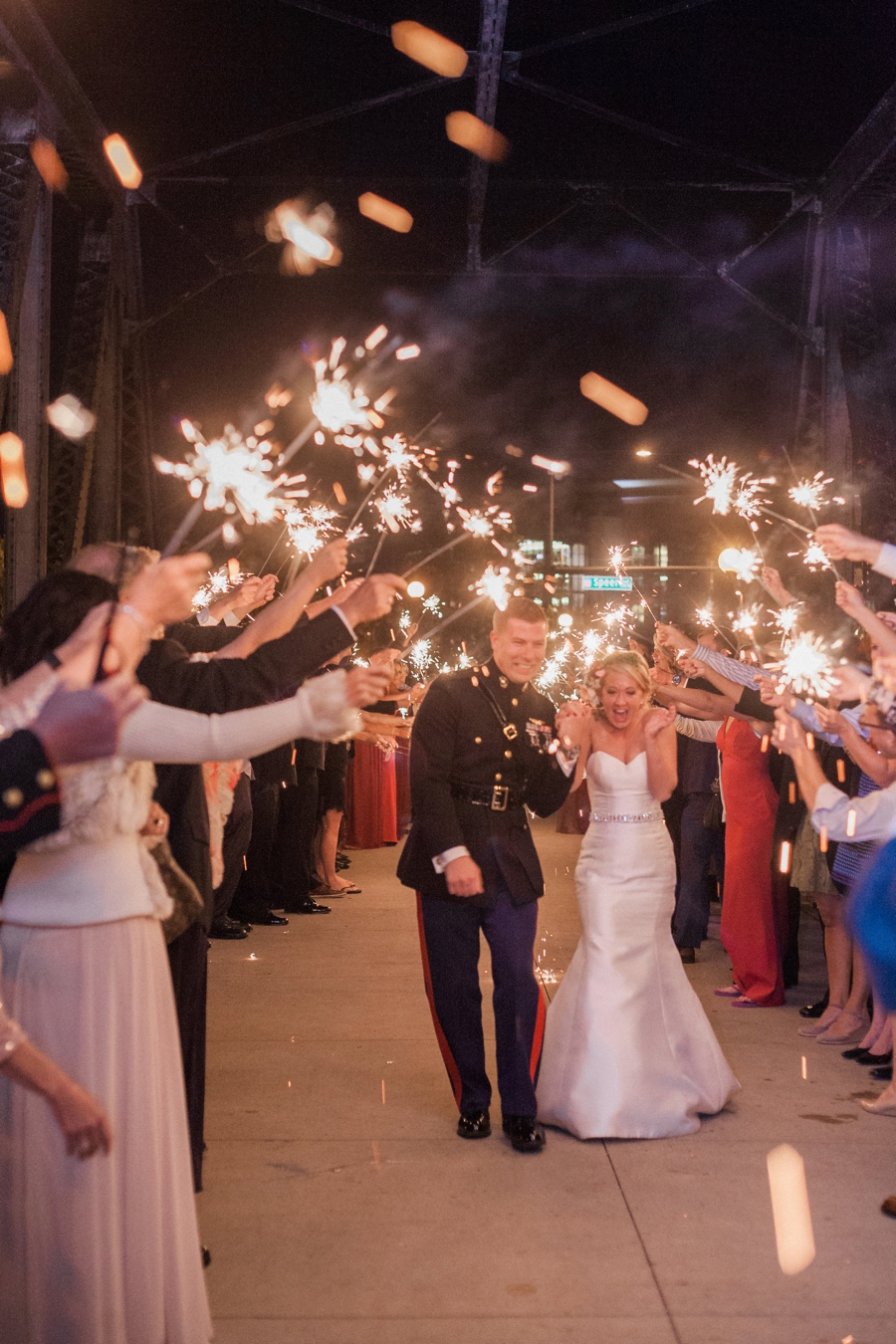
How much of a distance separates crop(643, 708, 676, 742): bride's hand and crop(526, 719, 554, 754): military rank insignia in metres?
0.48

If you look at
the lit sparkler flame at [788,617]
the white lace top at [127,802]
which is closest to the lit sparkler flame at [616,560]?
the lit sparkler flame at [788,617]

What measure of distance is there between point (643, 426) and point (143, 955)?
12.8m

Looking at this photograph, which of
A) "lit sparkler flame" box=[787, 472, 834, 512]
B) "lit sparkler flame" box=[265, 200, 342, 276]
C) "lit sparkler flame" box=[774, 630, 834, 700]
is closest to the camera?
"lit sparkler flame" box=[774, 630, 834, 700]

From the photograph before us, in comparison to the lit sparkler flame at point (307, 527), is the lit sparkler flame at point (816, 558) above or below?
below

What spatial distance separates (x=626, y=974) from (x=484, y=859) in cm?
86

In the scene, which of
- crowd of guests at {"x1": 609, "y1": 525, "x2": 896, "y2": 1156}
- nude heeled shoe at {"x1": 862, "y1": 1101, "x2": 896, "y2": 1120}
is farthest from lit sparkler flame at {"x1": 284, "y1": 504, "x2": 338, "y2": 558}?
nude heeled shoe at {"x1": 862, "y1": 1101, "x2": 896, "y2": 1120}

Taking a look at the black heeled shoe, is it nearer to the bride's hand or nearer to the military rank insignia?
the bride's hand

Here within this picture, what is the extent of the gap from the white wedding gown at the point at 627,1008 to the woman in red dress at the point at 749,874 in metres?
1.91

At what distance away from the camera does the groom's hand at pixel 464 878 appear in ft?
15.7

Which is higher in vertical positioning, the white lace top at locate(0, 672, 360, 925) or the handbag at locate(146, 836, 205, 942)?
the white lace top at locate(0, 672, 360, 925)

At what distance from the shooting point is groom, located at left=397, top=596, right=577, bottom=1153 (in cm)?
495

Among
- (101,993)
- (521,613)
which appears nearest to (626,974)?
(521,613)

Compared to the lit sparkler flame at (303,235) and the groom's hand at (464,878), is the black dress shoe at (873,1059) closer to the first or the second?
the groom's hand at (464,878)

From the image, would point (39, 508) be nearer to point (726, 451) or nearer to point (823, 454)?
point (823, 454)
